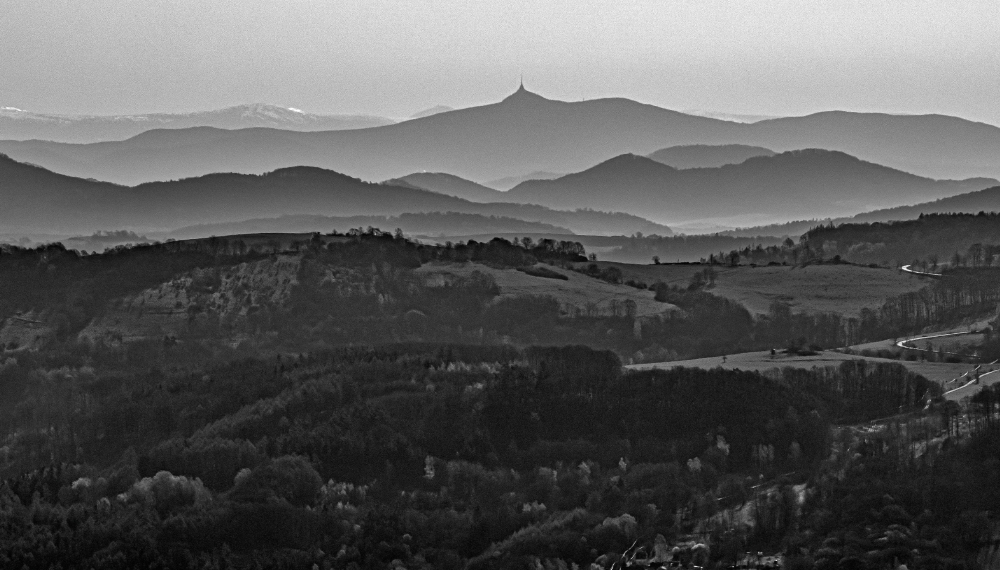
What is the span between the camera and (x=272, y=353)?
171 m

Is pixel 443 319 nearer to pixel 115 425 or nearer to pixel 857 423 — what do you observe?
pixel 115 425

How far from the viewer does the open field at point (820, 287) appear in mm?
178000

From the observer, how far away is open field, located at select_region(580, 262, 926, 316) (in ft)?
584

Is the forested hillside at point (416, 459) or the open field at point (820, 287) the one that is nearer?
the forested hillside at point (416, 459)

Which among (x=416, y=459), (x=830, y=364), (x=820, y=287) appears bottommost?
(x=416, y=459)

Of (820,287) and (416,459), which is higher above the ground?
(820,287)

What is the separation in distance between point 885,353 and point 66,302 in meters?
90.9

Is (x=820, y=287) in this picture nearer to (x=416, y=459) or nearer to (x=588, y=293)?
(x=588, y=293)

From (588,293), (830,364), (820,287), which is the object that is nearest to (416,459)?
(830,364)

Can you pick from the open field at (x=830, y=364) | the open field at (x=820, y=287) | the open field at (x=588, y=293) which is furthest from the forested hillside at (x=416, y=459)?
the open field at (x=820, y=287)

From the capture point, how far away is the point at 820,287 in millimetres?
185875

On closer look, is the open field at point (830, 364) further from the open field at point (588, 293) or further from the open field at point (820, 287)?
the open field at point (588, 293)

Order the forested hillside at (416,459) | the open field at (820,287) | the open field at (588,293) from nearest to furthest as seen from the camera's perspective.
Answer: the forested hillside at (416,459)
the open field at (820,287)
the open field at (588,293)

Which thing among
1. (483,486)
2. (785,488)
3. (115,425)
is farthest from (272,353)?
(785,488)
